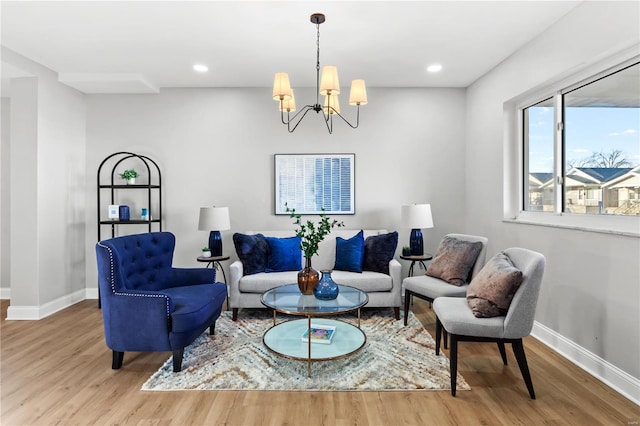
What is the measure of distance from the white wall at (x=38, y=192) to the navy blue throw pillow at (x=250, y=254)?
213cm

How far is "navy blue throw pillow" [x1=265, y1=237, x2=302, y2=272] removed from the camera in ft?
12.3

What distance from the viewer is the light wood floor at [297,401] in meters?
1.97

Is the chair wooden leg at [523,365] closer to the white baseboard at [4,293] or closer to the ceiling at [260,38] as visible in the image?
the ceiling at [260,38]

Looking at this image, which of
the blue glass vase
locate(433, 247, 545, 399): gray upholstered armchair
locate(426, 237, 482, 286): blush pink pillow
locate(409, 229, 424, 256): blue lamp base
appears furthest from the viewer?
locate(409, 229, 424, 256): blue lamp base

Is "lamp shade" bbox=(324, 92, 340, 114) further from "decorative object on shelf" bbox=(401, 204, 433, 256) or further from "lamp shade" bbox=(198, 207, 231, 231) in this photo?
"lamp shade" bbox=(198, 207, 231, 231)

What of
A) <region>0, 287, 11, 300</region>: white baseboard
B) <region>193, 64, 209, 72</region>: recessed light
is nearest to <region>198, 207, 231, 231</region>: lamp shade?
<region>193, 64, 209, 72</region>: recessed light

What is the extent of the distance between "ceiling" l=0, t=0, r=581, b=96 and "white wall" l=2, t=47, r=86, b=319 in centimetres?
25

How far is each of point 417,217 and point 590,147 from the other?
1675 millimetres

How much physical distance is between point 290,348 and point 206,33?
270 centimetres

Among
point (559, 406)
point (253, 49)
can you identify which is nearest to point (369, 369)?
point (559, 406)

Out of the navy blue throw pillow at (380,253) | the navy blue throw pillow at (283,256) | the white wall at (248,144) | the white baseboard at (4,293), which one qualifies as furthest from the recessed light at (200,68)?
the white baseboard at (4,293)

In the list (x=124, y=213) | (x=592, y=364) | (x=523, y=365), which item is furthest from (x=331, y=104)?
(x=124, y=213)

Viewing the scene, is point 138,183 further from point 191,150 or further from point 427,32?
point 427,32

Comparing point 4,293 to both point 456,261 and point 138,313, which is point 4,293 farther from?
point 456,261
